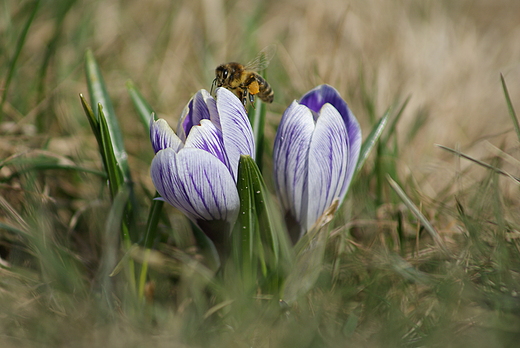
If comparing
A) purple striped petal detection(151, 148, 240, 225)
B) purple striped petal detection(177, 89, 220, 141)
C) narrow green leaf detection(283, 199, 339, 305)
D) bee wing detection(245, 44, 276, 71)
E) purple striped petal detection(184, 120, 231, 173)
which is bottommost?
narrow green leaf detection(283, 199, 339, 305)

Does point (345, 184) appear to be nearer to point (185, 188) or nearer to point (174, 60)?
point (185, 188)

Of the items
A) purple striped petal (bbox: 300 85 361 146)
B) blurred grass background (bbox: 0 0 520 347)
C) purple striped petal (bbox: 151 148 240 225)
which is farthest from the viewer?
purple striped petal (bbox: 300 85 361 146)

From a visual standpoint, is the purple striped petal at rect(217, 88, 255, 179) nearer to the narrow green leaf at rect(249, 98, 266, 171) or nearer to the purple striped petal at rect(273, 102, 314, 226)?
the purple striped petal at rect(273, 102, 314, 226)

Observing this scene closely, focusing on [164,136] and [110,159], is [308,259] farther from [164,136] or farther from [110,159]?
[110,159]

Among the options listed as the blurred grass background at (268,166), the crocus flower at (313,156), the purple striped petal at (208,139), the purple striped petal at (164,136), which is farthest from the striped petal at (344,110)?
the purple striped petal at (164,136)

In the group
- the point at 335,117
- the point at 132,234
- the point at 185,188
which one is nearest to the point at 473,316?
the point at 335,117

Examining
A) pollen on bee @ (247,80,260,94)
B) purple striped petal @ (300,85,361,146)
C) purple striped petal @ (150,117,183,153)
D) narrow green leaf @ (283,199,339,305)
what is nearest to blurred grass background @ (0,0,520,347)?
narrow green leaf @ (283,199,339,305)
